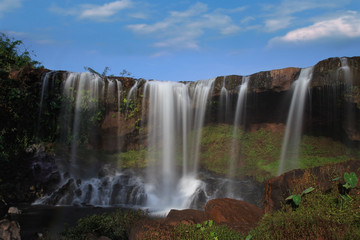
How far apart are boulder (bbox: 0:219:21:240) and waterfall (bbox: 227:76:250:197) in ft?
28.8

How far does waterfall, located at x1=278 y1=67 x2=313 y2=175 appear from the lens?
1280 centimetres

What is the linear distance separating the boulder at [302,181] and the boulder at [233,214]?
0.57 meters

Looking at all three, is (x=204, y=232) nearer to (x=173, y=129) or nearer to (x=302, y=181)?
(x=302, y=181)

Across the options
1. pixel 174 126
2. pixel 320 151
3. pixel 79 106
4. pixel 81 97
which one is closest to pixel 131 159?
pixel 174 126

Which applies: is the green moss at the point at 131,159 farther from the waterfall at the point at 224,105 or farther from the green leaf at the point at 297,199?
the green leaf at the point at 297,199

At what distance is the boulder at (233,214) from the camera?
6840 mm

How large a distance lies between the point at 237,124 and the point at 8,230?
37.0 ft

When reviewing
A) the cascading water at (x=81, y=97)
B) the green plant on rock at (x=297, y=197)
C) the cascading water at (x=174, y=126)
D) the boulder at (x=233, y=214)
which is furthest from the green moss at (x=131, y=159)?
the green plant on rock at (x=297, y=197)

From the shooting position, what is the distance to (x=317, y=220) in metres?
5.36

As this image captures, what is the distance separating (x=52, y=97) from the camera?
1498 centimetres

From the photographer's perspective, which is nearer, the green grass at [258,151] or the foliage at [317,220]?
the foliage at [317,220]

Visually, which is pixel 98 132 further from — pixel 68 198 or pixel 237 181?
pixel 237 181

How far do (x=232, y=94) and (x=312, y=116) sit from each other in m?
3.63

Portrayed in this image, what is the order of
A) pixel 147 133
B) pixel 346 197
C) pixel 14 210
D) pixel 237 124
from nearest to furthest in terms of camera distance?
pixel 346 197, pixel 14 210, pixel 237 124, pixel 147 133
